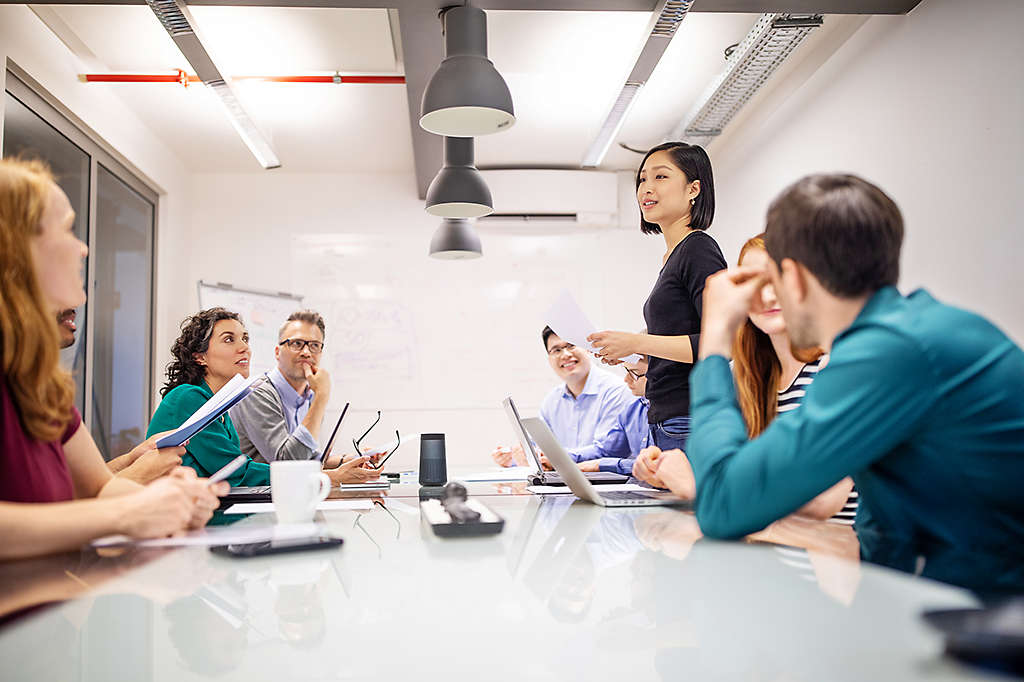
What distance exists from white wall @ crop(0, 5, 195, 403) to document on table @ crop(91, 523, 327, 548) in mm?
2920

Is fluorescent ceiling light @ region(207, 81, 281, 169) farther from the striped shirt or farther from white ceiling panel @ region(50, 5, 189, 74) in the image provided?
the striped shirt

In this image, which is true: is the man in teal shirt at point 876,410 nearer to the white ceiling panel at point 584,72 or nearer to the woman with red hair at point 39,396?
the woman with red hair at point 39,396

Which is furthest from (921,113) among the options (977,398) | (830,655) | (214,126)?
(214,126)

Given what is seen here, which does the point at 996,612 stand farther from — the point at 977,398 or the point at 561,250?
the point at 561,250

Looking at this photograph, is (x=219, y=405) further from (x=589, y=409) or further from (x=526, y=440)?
(x=589, y=409)

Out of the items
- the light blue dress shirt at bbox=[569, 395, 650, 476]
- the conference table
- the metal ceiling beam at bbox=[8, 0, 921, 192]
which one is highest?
the metal ceiling beam at bbox=[8, 0, 921, 192]

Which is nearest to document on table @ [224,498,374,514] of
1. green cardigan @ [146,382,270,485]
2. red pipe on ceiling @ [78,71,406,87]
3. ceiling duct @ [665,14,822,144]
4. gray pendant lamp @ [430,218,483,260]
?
green cardigan @ [146,382,270,485]

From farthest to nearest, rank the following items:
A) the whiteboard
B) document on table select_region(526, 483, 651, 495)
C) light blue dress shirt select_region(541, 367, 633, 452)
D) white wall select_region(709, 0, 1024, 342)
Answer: the whiteboard
light blue dress shirt select_region(541, 367, 633, 452)
white wall select_region(709, 0, 1024, 342)
document on table select_region(526, 483, 651, 495)

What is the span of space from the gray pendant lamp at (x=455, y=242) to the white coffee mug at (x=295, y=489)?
9.06 ft

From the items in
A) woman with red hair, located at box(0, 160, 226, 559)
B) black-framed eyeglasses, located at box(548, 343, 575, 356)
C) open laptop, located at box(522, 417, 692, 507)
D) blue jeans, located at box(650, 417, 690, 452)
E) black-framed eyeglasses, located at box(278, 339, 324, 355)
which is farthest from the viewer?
black-framed eyeglasses, located at box(548, 343, 575, 356)

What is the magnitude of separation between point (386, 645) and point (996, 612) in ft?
1.66

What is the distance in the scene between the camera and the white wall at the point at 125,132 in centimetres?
344

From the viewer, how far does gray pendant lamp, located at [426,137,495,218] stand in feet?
10.5

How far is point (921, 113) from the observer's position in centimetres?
309
